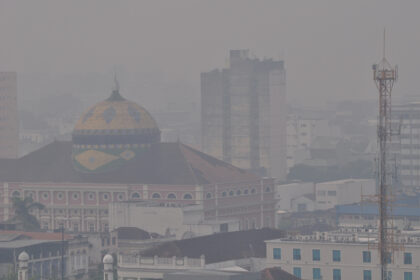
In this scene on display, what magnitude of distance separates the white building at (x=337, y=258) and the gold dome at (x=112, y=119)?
59.8m

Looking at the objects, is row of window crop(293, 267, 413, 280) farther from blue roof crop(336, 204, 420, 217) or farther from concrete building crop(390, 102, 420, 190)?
concrete building crop(390, 102, 420, 190)

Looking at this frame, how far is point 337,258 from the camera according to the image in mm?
96625

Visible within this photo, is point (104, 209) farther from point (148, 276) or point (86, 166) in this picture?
point (148, 276)

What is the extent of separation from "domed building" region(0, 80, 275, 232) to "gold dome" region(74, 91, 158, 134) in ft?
0.28

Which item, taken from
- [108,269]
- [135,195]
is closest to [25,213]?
[135,195]

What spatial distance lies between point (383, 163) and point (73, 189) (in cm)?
9493

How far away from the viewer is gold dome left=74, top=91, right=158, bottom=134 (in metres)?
158

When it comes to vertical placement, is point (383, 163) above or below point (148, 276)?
above

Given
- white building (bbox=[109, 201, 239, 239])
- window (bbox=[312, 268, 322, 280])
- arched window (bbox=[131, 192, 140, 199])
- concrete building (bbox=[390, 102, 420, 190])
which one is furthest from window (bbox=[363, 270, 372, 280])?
concrete building (bbox=[390, 102, 420, 190])

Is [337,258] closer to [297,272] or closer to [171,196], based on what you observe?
[297,272]

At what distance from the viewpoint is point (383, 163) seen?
2447 inches

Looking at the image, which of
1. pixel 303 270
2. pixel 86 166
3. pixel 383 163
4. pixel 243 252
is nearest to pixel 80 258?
pixel 243 252

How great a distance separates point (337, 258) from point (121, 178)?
199 feet

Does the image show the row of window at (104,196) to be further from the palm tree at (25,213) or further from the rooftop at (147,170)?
the palm tree at (25,213)
